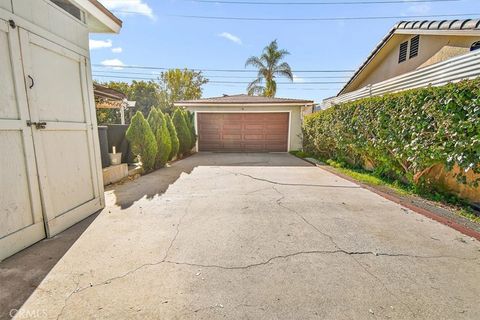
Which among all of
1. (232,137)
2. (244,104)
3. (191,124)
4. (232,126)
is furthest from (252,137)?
(191,124)

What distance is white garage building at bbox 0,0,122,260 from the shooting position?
7.39 feet

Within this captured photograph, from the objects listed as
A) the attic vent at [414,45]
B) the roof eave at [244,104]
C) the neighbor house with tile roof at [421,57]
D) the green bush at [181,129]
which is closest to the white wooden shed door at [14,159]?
the neighbor house with tile roof at [421,57]

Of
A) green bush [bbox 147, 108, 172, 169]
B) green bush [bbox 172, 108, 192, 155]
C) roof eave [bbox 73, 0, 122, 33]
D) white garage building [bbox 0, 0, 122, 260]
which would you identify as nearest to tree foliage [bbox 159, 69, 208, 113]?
green bush [bbox 172, 108, 192, 155]

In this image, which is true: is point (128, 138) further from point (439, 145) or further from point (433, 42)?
point (433, 42)

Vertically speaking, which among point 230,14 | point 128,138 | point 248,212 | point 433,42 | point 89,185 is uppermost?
point 230,14

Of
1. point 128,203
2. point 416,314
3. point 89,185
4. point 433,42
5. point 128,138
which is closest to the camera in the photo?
point 416,314

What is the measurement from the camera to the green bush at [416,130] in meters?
3.02

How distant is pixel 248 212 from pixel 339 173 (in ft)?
12.9

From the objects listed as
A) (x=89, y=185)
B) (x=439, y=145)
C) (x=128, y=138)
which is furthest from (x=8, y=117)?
(x=439, y=145)

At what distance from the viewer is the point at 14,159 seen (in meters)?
2.31

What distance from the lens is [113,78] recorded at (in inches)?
947

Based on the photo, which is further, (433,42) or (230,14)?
(230,14)

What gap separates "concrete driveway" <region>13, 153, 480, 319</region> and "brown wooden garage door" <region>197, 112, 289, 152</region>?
8157mm

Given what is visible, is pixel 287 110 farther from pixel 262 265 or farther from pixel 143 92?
pixel 143 92
